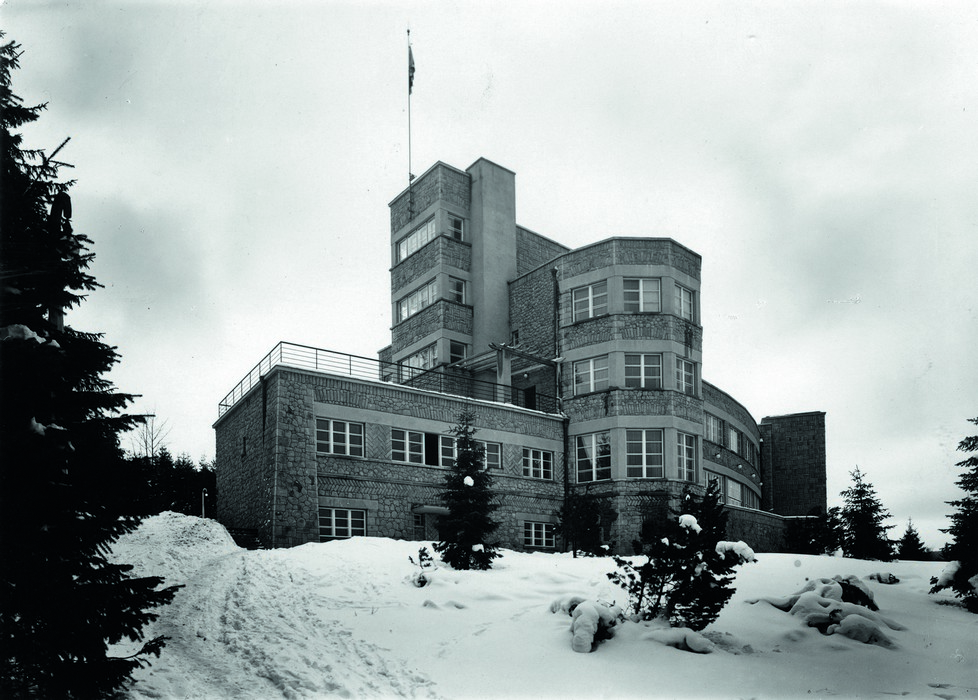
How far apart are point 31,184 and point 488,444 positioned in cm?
2050

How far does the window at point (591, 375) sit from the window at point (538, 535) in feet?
17.8

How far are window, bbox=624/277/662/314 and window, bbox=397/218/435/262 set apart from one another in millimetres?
10514

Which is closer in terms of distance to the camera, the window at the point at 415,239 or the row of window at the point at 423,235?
the row of window at the point at 423,235

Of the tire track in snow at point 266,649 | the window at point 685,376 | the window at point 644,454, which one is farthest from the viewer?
the window at point 685,376

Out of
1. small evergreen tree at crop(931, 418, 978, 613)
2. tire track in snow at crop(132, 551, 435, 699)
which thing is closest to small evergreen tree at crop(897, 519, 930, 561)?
small evergreen tree at crop(931, 418, 978, 613)

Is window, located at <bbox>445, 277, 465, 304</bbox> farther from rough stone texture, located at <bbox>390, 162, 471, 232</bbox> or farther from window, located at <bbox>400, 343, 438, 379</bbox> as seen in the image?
rough stone texture, located at <bbox>390, 162, 471, 232</bbox>

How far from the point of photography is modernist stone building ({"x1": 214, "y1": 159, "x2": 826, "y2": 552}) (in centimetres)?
2398

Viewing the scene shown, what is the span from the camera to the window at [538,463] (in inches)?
1160

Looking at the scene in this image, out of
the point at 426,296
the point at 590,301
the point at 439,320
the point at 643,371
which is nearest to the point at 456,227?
the point at 426,296

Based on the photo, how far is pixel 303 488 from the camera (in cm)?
2305

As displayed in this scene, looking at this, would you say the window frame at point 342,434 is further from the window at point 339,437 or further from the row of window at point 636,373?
the row of window at point 636,373

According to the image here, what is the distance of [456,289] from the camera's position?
35969mm

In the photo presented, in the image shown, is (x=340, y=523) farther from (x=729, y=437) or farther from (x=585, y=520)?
(x=729, y=437)

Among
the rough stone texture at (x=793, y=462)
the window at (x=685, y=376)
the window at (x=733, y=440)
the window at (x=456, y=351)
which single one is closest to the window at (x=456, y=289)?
the window at (x=456, y=351)
